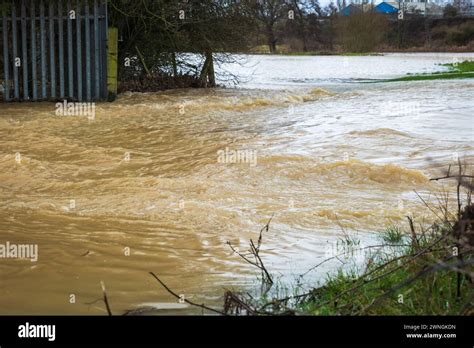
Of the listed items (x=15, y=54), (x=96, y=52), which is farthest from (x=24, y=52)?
(x=96, y=52)

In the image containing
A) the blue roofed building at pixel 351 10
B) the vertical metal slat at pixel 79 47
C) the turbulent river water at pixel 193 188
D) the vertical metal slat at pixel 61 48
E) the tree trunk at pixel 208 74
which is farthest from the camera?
the blue roofed building at pixel 351 10

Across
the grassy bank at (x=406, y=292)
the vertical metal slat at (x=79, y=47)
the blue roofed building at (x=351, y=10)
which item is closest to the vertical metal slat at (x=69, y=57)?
the vertical metal slat at (x=79, y=47)

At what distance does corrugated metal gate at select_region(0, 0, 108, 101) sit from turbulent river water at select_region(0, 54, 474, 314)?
0.75 metres

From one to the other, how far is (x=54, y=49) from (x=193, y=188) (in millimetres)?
9704

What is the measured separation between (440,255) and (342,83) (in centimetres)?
2191

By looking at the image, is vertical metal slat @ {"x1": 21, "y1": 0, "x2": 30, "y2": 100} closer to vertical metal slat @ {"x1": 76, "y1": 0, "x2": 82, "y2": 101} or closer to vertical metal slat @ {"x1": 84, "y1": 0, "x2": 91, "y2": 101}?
vertical metal slat @ {"x1": 76, "y1": 0, "x2": 82, "y2": 101}

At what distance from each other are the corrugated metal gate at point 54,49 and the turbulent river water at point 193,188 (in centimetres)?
75

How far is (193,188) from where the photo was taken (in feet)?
30.3

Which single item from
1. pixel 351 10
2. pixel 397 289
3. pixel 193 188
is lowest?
pixel 193 188

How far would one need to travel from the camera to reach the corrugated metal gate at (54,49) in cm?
1744

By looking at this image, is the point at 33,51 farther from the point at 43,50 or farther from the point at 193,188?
the point at 193,188

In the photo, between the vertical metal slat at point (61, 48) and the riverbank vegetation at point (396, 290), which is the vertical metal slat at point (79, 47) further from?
the riverbank vegetation at point (396, 290)

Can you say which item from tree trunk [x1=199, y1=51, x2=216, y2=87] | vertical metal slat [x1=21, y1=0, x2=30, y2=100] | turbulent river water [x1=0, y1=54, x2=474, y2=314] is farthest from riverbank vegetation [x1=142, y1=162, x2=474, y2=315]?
tree trunk [x1=199, y1=51, x2=216, y2=87]
